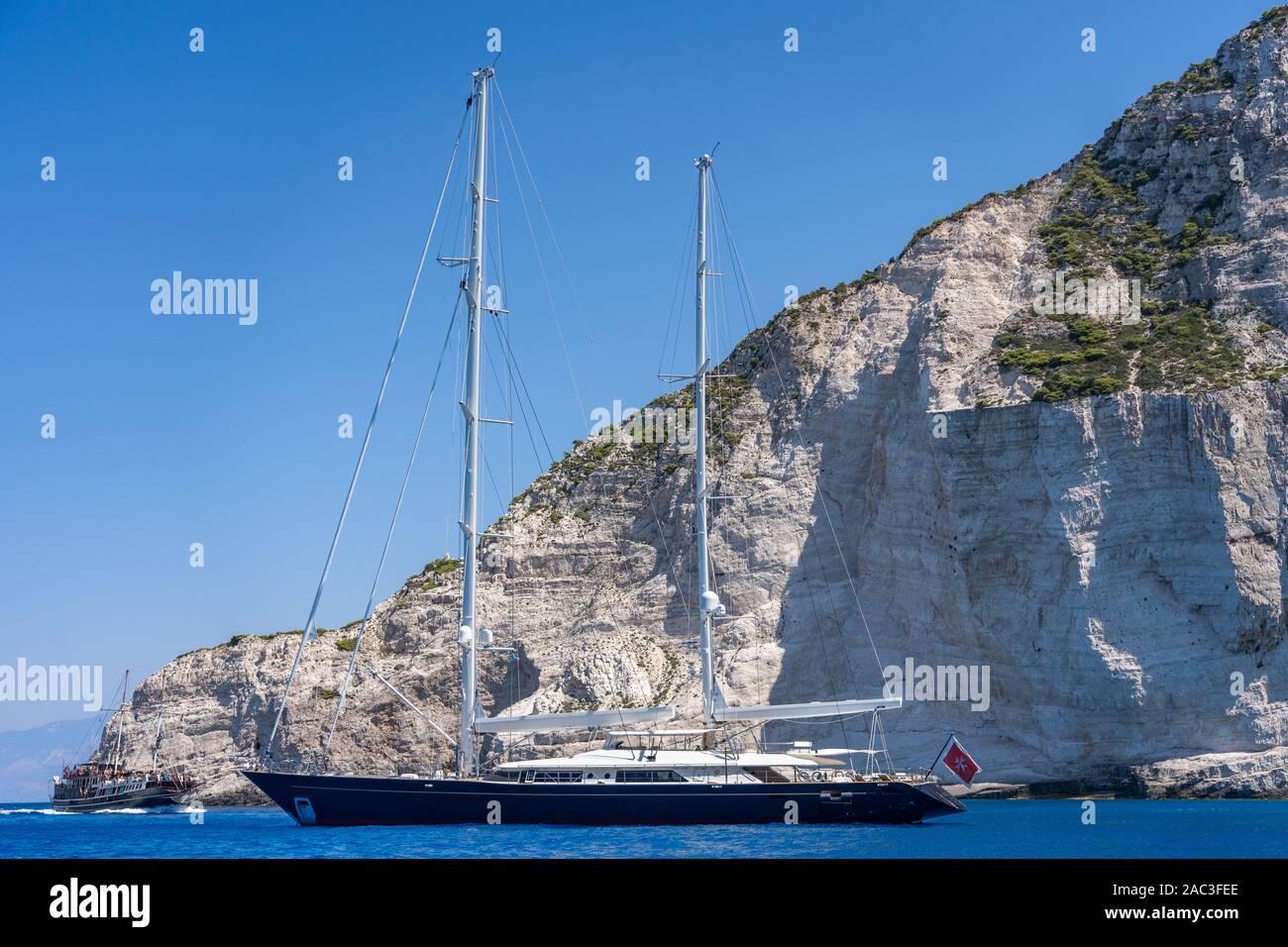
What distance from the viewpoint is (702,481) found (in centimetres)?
4472

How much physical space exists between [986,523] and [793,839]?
2684 centimetres

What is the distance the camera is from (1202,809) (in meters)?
42.5

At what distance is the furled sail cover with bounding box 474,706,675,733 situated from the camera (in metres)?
39.4

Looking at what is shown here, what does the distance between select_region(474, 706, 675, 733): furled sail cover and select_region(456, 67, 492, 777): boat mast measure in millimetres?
736

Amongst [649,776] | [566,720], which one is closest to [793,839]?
[649,776]

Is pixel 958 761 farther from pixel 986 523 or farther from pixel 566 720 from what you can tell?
pixel 986 523

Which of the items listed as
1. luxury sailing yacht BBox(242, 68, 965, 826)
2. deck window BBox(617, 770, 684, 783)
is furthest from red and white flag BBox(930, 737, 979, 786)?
deck window BBox(617, 770, 684, 783)

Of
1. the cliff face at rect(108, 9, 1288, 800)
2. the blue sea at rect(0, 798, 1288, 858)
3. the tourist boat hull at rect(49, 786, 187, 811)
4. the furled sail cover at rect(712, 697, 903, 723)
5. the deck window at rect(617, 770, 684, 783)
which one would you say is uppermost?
the cliff face at rect(108, 9, 1288, 800)

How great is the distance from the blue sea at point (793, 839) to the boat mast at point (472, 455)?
10.6 ft

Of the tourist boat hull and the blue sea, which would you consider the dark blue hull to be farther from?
the tourist boat hull

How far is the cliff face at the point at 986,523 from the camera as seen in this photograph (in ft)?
167

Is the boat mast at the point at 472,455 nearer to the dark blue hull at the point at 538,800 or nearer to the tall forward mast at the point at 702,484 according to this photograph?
the dark blue hull at the point at 538,800

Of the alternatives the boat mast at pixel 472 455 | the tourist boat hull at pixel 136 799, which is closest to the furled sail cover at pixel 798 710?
the boat mast at pixel 472 455
